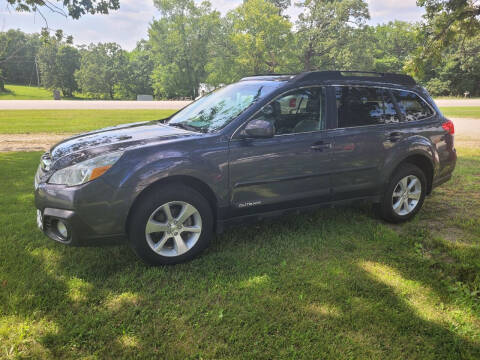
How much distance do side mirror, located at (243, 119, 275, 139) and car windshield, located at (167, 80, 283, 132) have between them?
287 millimetres

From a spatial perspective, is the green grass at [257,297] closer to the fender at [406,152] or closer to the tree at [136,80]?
the fender at [406,152]

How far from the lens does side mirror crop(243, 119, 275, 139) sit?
344 cm

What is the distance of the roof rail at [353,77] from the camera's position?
404cm

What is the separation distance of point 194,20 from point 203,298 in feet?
186

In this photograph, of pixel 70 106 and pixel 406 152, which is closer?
pixel 406 152

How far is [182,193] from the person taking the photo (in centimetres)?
331

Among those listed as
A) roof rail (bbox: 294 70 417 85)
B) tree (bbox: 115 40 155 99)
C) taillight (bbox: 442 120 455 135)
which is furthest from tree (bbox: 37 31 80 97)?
taillight (bbox: 442 120 455 135)

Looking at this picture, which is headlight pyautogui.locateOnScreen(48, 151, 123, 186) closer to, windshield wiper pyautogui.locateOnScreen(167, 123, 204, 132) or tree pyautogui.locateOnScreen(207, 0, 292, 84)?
windshield wiper pyautogui.locateOnScreen(167, 123, 204, 132)

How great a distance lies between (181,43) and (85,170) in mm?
55324

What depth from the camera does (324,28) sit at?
2019 inches

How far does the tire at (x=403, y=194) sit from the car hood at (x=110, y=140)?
2506 mm

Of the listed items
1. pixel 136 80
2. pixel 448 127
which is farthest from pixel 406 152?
pixel 136 80

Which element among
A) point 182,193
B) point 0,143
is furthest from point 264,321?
point 0,143

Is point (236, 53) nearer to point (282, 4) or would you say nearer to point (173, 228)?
point (282, 4)
